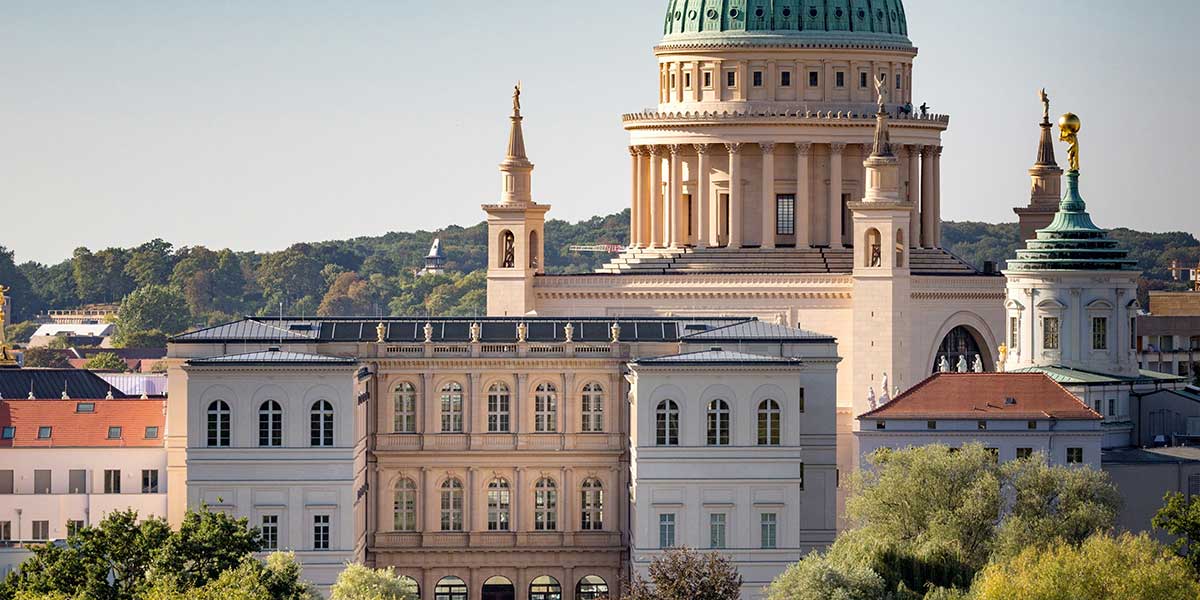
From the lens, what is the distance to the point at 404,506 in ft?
597

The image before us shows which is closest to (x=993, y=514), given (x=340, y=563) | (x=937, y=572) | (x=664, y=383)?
(x=937, y=572)

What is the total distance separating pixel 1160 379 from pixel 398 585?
4722cm

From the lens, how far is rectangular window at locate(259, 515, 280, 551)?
172m

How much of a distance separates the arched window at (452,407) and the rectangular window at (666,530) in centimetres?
1320

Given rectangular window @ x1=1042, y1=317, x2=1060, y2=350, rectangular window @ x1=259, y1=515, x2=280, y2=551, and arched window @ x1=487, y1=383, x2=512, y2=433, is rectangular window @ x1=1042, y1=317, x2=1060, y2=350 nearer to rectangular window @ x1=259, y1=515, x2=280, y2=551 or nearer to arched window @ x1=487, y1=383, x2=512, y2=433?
arched window @ x1=487, y1=383, x2=512, y2=433

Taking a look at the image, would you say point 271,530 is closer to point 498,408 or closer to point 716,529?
point 498,408

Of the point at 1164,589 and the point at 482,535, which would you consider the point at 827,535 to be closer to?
the point at 482,535

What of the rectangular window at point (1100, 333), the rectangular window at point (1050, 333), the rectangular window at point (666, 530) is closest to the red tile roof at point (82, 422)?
the rectangular window at point (666, 530)

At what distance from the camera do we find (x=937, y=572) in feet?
531

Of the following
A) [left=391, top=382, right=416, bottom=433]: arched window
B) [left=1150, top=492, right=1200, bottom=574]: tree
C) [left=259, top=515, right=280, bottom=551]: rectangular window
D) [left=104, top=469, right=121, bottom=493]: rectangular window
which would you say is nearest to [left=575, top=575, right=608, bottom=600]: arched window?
[left=391, top=382, right=416, bottom=433]: arched window

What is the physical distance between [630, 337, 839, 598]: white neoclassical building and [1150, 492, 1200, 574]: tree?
15838 millimetres

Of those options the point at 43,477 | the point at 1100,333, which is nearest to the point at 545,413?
the point at 43,477

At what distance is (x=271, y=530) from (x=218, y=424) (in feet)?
17.2

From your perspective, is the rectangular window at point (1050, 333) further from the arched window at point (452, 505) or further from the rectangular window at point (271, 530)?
the rectangular window at point (271, 530)
